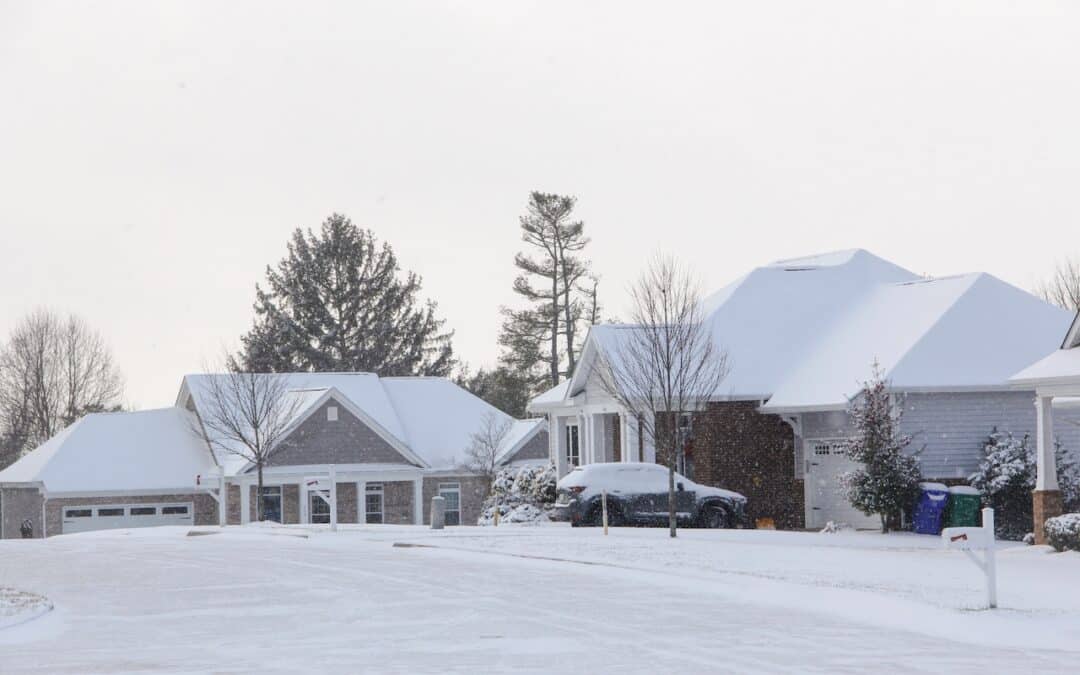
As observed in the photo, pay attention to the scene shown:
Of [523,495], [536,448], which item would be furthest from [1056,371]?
[536,448]

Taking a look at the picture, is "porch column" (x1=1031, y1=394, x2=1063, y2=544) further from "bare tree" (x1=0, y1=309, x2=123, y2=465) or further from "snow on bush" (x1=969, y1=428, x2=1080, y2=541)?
"bare tree" (x1=0, y1=309, x2=123, y2=465)

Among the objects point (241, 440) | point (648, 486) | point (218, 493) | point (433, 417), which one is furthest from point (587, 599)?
point (433, 417)

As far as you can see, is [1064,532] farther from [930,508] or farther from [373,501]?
[373,501]

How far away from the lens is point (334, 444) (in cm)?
5769

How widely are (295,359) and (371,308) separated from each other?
5.84 meters

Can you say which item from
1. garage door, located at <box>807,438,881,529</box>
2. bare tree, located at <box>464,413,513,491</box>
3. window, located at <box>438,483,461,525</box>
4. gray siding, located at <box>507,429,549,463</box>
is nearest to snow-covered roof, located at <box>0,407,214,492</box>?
window, located at <box>438,483,461,525</box>

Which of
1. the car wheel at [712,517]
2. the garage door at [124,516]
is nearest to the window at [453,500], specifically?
the garage door at [124,516]

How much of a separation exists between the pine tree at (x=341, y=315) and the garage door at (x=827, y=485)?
51600 millimetres

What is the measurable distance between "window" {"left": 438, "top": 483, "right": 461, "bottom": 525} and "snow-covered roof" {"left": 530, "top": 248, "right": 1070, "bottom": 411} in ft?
41.9

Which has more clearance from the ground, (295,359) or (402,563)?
(295,359)

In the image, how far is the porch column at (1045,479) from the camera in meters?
29.2

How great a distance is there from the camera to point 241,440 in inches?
2122

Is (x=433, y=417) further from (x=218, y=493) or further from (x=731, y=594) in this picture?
(x=731, y=594)

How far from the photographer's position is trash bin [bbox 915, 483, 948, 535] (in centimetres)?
3612
